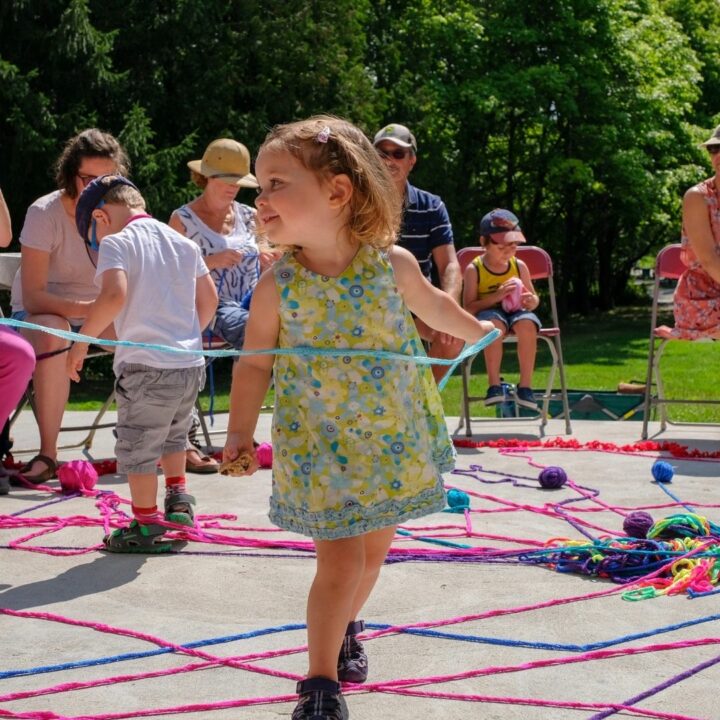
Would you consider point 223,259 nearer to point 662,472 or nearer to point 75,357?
point 75,357

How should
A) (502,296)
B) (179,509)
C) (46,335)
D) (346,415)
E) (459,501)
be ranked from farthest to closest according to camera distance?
1. (502,296)
2. (46,335)
3. (459,501)
4. (179,509)
5. (346,415)

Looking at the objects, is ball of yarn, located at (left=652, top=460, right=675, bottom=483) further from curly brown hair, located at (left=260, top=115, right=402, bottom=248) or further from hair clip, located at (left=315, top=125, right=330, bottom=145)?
hair clip, located at (left=315, top=125, right=330, bottom=145)

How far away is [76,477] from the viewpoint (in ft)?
18.1

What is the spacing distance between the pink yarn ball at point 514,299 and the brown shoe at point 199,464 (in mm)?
2344

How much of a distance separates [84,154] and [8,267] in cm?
109

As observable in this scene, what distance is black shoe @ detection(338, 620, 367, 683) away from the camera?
118 inches

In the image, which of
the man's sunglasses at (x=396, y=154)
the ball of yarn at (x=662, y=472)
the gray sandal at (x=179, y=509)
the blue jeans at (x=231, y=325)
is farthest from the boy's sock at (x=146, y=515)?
the man's sunglasses at (x=396, y=154)

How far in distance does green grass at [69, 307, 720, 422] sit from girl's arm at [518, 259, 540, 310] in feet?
10.8

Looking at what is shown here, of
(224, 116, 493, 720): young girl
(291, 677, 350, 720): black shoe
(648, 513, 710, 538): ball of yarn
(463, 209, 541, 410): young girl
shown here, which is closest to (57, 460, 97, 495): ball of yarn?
(648, 513, 710, 538): ball of yarn

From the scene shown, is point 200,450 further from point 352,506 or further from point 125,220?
point 352,506

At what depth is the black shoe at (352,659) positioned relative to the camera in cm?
301

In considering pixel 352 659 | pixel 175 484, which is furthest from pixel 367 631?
pixel 175 484

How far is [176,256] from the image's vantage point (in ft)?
15.1

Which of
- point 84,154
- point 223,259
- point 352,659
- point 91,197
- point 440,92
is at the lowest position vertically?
point 352,659
